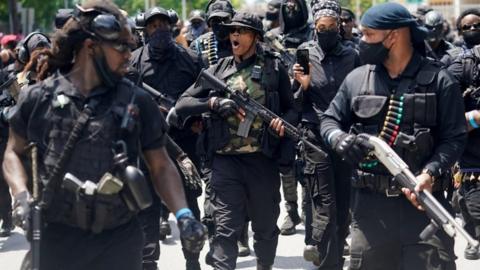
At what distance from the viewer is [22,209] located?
14.5 feet

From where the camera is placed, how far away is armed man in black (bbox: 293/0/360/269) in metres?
7.72

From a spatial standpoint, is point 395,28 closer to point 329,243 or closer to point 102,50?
point 102,50

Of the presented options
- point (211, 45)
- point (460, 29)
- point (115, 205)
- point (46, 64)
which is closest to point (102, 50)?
point (46, 64)

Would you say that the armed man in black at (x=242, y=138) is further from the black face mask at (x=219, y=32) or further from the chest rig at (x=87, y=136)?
the chest rig at (x=87, y=136)

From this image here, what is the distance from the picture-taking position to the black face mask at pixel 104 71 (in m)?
4.61

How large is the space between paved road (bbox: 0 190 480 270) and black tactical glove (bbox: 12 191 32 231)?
4219mm

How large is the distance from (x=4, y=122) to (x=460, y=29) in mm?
4106

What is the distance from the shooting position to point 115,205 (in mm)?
4566

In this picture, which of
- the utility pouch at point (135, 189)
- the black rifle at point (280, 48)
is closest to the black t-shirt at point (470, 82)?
the black rifle at point (280, 48)

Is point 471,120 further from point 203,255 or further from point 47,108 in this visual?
point 47,108

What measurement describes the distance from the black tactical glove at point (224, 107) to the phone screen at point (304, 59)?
0.85m

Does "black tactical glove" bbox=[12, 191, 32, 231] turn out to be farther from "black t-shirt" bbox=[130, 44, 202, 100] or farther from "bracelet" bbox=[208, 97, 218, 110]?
"black t-shirt" bbox=[130, 44, 202, 100]

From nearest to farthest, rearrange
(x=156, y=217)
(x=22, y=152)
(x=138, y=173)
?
1. (x=138, y=173)
2. (x=22, y=152)
3. (x=156, y=217)

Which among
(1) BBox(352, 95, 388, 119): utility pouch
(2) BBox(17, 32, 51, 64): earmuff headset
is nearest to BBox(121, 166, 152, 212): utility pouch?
(1) BBox(352, 95, 388, 119): utility pouch
